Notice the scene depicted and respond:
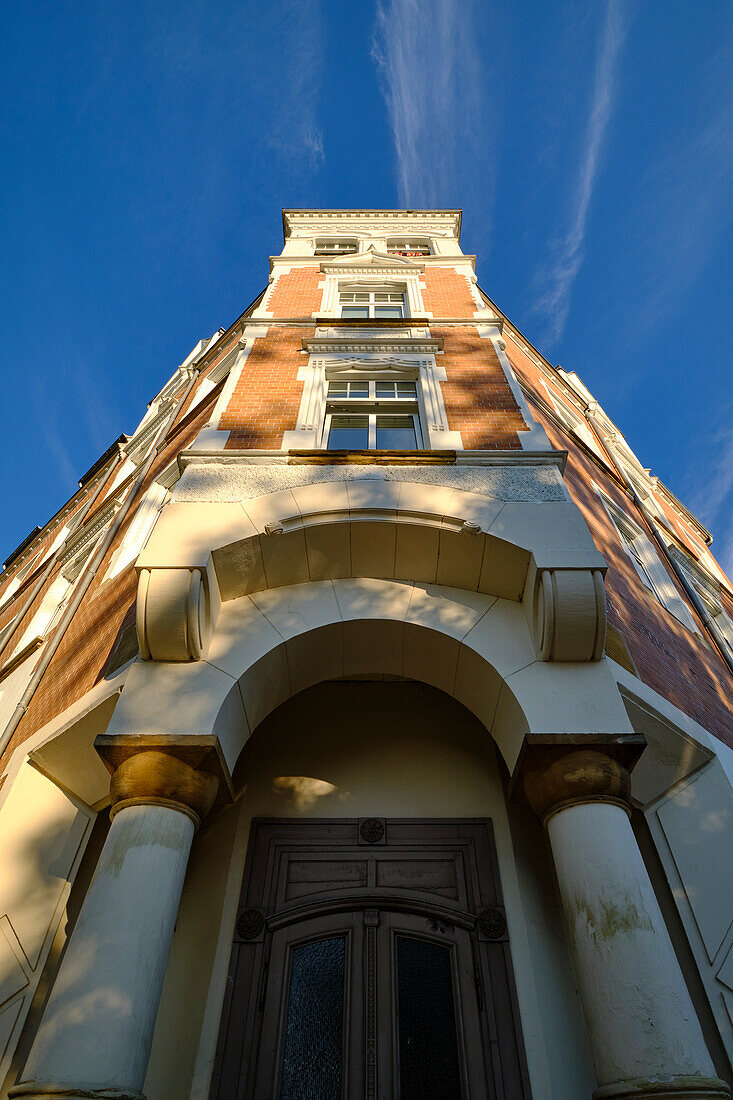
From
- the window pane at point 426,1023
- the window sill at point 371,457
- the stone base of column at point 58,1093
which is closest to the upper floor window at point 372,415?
the window sill at point 371,457

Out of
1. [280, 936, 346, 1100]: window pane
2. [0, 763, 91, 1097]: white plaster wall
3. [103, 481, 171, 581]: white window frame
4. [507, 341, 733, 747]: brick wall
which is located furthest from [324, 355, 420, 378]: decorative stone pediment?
[280, 936, 346, 1100]: window pane

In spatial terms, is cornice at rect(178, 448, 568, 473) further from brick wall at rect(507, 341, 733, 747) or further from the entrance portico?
brick wall at rect(507, 341, 733, 747)

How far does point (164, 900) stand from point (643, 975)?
288 cm

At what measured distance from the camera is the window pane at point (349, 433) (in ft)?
27.1

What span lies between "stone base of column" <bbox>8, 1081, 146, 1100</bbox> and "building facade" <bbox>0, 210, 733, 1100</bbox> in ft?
0.04

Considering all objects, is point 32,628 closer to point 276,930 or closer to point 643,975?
point 276,930

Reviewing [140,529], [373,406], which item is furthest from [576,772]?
[140,529]

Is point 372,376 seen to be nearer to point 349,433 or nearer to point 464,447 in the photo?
point 349,433

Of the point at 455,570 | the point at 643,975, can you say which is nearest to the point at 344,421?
the point at 455,570

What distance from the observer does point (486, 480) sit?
251 inches

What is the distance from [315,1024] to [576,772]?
297 cm

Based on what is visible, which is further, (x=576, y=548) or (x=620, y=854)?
(x=576, y=548)

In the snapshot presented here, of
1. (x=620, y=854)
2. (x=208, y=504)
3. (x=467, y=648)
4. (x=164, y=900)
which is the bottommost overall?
(x=164, y=900)

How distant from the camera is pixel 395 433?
28.0ft
